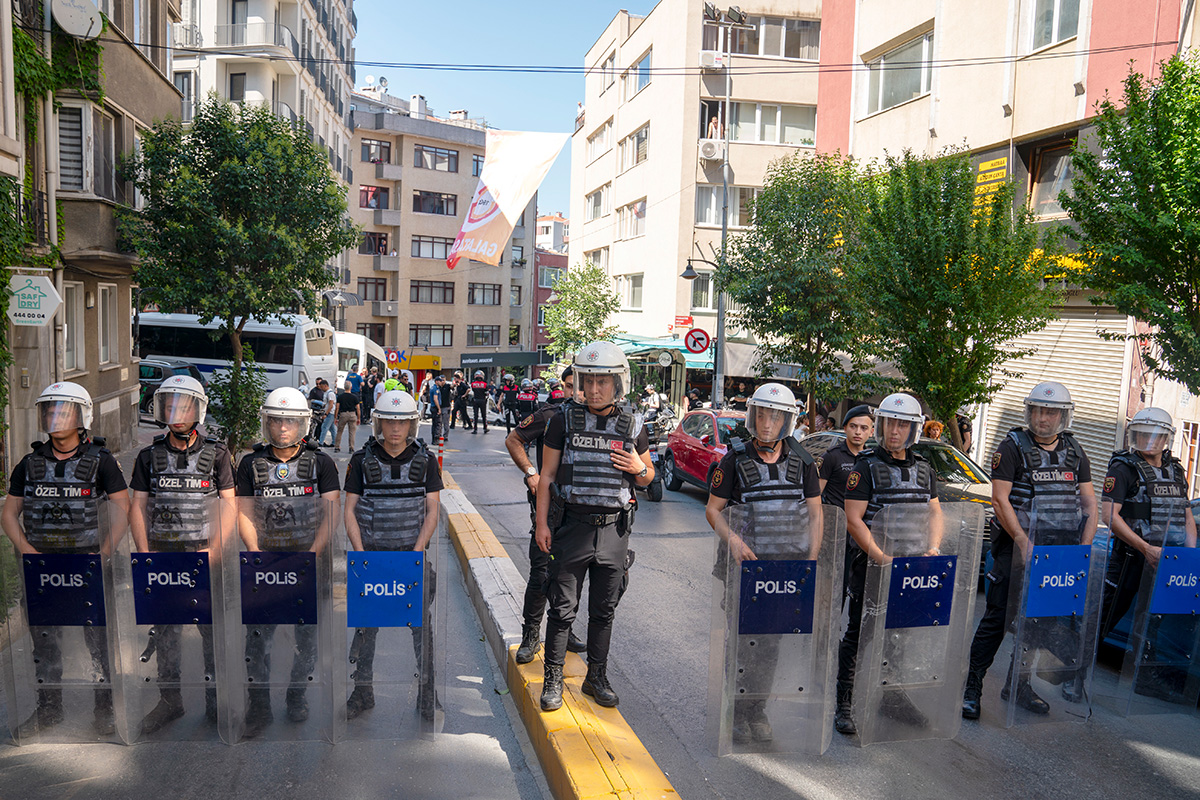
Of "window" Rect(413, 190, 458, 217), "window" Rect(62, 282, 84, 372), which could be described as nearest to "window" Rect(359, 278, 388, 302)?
"window" Rect(413, 190, 458, 217)

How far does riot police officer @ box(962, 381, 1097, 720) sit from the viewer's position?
5367 millimetres

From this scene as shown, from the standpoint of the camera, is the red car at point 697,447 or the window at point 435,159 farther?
the window at point 435,159

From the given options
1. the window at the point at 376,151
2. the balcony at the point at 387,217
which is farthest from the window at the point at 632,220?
the window at the point at 376,151

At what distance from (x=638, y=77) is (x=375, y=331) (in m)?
25.4

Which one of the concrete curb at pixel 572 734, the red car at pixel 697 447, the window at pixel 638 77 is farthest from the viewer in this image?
the window at pixel 638 77

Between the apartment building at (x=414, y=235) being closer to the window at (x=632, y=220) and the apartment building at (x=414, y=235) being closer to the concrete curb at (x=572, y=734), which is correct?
the window at (x=632, y=220)

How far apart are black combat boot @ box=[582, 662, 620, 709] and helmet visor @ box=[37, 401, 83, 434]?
3196 mm

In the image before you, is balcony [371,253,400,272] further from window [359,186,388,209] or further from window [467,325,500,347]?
window [467,325,500,347]

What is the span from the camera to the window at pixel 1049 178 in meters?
15.1

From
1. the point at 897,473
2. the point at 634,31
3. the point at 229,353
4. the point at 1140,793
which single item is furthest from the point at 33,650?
the point at 634,31

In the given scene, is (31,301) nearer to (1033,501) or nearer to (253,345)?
(1033,501)

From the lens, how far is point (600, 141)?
43.8 m

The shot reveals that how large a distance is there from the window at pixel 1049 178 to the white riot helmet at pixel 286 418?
1371cm

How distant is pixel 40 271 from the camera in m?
13.5
